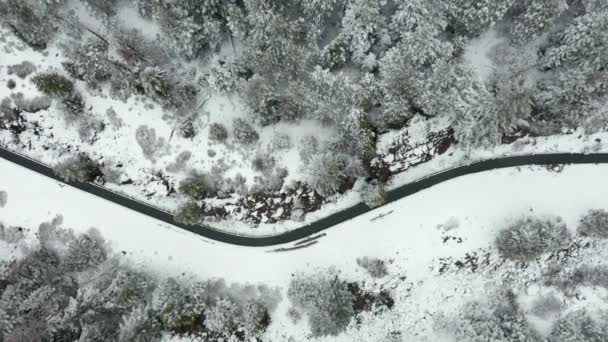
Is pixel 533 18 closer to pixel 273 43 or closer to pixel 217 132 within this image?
pixel 273 43

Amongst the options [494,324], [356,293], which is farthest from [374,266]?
[494,324]

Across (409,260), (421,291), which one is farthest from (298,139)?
(421,291)

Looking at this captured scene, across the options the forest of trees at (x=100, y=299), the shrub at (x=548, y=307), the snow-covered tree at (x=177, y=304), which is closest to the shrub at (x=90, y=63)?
the forest of trees at (x=100, y=299)

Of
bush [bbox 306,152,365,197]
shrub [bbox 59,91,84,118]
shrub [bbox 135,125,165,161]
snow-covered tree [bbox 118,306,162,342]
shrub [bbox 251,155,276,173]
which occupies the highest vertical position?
shrub [bbox 59,91,84,118]

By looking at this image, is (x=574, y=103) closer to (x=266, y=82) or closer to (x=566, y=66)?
(x=566, y=66)

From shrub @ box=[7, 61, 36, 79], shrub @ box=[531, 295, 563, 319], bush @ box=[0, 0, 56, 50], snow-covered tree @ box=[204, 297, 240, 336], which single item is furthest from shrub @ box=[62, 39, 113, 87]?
shrub @ box=[531, 295, 563, 319]

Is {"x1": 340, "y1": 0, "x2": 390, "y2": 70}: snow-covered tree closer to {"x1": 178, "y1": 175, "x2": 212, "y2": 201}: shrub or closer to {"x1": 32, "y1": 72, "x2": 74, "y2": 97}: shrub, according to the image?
{"x1": 178, "y1": 175, "x2": 212, "y2": 201}: shrub

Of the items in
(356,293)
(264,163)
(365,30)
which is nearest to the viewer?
(365,30)
